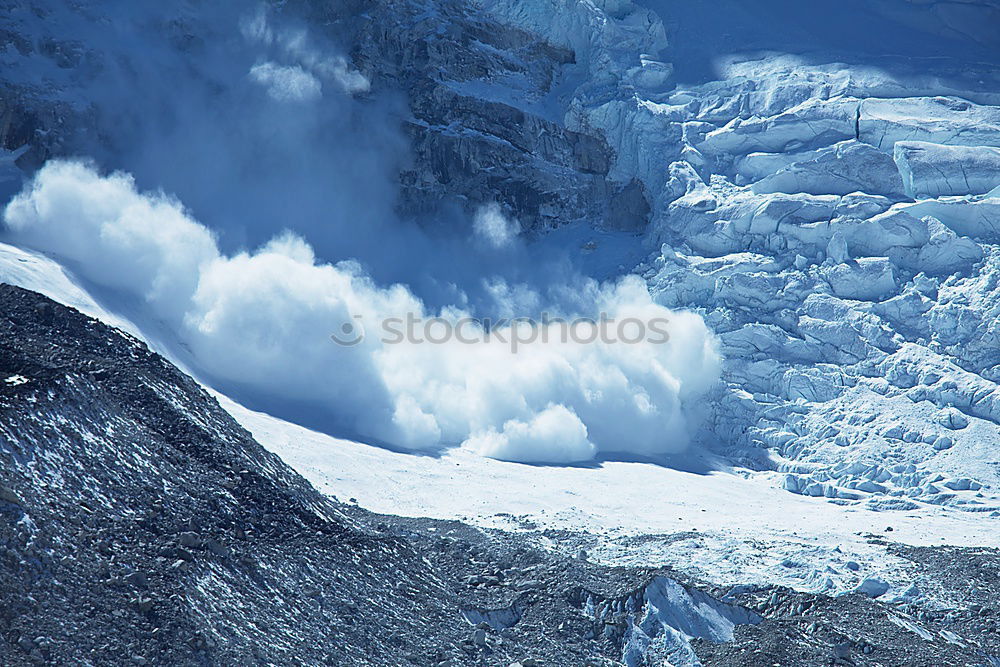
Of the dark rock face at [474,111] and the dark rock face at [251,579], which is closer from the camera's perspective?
the dark rock face at [251,579]

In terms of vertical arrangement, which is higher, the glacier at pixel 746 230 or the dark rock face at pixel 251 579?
the glacier at pixel 746 230

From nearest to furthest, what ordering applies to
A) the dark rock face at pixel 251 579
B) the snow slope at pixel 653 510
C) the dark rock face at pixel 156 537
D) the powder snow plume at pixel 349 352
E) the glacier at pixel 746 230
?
the dark rock face at pixel 156 537, the dark rock face at pixel 251 579, the snow slope at pixel 653 510, the glacier at pixel 746 230, the powder snow plume at pixel 349 352

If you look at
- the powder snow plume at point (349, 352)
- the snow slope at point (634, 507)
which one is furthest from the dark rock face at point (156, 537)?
the powder snow plume at point (349, 352)


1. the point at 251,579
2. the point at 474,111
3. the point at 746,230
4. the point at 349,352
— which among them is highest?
the point at 474,111

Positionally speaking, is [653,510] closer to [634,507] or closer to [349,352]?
[634,507]

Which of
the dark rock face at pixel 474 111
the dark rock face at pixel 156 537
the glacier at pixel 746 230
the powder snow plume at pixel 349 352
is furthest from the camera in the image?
the dark rock face at pixel 474 111

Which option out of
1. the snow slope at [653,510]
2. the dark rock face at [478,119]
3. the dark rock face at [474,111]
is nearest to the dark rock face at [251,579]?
the snow slope at [653,510]

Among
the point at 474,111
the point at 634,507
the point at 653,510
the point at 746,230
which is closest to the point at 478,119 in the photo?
the point at 474,111

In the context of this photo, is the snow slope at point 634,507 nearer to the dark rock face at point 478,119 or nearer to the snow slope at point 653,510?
the snow slope at point 653,510

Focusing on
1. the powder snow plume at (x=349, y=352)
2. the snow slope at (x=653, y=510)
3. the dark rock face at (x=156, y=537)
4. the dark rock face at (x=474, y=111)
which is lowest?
the dark rock face at (x=156, y=537)

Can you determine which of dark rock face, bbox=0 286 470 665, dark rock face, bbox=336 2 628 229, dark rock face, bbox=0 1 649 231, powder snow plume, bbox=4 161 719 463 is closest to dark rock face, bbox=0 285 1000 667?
dark rock face, bbox=0 286 470 665

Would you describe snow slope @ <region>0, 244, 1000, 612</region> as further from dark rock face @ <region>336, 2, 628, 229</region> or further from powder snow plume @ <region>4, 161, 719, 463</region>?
dark rock face @ <region>336, 2, 628, 229</region>

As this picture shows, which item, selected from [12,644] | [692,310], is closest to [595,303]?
A: [692,310]
